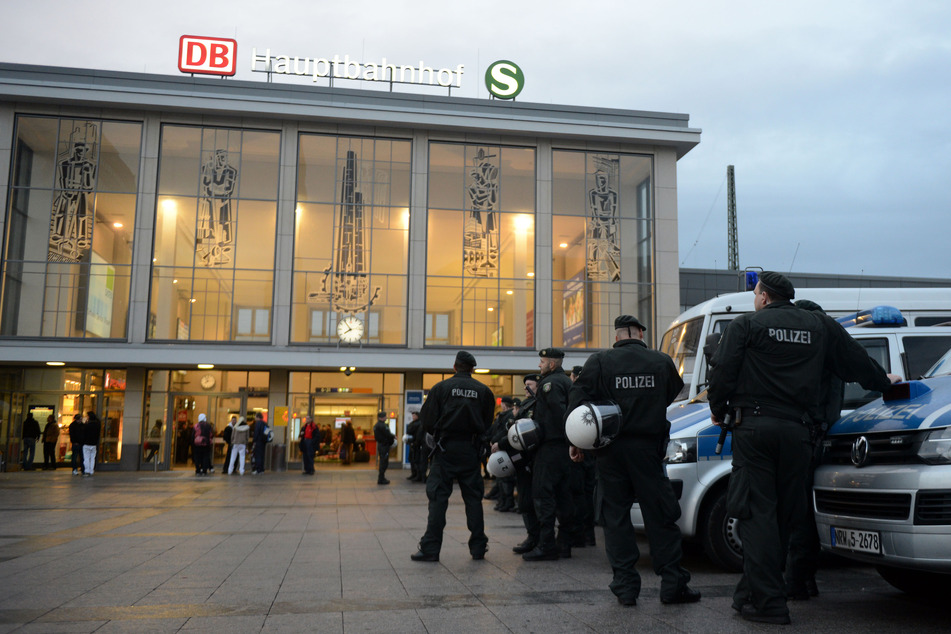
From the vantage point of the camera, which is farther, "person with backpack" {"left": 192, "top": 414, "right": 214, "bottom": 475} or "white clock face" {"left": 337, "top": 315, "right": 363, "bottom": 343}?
"white clock face" {"left": 337, "top": 315, "right": 363, "bottom": 343}

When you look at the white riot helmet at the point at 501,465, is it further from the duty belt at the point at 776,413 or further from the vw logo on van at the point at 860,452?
the vw logo on van at the point at 860,452

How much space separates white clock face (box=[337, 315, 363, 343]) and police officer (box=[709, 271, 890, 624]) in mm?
21290

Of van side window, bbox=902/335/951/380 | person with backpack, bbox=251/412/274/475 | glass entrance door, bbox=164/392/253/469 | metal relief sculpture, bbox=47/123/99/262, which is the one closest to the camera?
van side window, bbox=902/335/951/380

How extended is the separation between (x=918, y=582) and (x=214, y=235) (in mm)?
23521

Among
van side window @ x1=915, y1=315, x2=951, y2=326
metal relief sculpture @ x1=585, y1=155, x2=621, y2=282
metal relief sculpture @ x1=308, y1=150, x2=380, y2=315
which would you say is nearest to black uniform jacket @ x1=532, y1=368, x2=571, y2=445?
van side window @ x1=915, y1=315, x2=951, y2=326

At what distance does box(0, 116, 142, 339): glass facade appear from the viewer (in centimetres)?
2458

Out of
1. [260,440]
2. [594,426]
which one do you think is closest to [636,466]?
[594,426]

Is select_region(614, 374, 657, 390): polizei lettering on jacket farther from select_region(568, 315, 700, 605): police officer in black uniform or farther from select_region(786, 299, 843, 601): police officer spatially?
select_region(786, 299, 843, 601): police officer

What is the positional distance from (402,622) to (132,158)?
955 inches

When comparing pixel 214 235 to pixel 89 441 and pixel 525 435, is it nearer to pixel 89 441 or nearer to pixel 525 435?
pixel 89 441

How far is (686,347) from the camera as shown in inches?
395

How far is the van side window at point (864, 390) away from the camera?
6968 millimetres

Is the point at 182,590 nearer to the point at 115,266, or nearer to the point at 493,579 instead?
the point at 493,579

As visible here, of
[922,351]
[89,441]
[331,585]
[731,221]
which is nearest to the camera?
[331,585]
